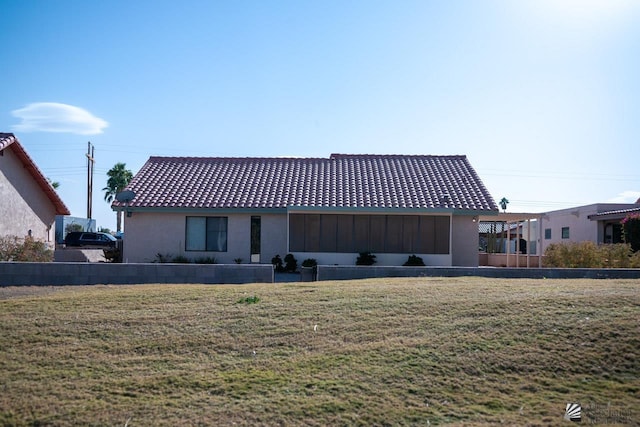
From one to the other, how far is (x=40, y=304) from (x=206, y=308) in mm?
3004

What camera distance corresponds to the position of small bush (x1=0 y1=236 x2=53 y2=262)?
19.2 m

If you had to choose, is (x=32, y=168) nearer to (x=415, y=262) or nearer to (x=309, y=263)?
(x=309, y=263)

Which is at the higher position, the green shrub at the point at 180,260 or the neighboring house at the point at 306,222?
the neighboring house at the point at 306,222

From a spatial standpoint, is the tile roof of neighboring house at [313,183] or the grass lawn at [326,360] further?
the tile roof of neighboring house at [313,183]

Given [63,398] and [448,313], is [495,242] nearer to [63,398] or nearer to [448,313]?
[448,313]

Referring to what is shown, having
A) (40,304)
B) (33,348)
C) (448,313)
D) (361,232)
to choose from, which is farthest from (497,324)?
(361,232)

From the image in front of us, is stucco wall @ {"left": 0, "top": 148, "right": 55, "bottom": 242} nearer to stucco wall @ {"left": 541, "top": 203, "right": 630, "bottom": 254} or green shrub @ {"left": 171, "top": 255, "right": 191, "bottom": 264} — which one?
green shrub @ {"left": 171, "top": 255, "right": 191, "bottom": 264}

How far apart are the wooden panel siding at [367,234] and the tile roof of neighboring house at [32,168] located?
10926 mm

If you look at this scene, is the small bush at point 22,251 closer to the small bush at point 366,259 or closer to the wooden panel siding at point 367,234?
the wooden panel siding at point 367,234

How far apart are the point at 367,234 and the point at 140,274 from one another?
9503 mm

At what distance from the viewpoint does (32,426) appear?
584cm

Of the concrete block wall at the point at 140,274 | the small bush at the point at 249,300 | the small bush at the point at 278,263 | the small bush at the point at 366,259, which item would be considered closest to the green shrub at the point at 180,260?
the small bush at the point at 278,263

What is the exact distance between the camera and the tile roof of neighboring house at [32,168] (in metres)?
23.0

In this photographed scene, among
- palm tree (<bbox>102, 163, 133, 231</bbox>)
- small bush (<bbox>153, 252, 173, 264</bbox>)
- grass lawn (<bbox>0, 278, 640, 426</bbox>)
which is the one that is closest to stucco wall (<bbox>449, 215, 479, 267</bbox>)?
small bush (<bbox>153, 252, 173, 264</bbox>)
